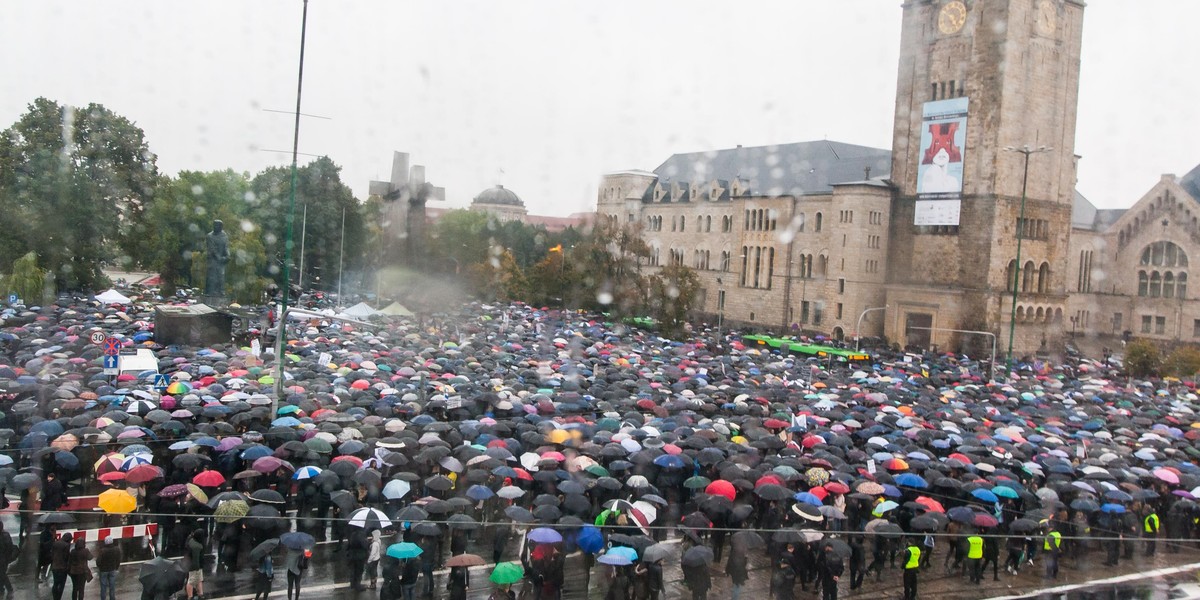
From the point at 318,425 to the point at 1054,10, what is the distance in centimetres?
4484

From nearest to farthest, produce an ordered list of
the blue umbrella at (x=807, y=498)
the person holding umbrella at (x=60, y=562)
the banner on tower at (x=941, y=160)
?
the person holding umbrella at (x=60, y=562), the blue umbrella at (x=807, y=498), the banner on tower at (x=941, y=160)

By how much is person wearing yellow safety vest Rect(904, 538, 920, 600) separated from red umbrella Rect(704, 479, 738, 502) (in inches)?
92.8

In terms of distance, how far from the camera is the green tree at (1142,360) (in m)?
37.8

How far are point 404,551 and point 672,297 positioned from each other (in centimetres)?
3428

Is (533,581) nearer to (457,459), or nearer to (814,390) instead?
(457,459)

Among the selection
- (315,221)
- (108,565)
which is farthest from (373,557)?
(315,221)

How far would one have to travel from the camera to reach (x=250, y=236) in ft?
165

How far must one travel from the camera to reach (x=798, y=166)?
60281 millimetres

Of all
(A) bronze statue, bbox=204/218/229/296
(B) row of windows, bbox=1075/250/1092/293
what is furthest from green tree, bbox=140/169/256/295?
(B) row of windows, bbox=1075/250/1092/293

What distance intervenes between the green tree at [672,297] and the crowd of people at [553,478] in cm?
2016

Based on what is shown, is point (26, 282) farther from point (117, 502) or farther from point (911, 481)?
point (911, 481)

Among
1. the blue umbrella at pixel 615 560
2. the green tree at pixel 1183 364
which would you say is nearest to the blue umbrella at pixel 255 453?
the blue umbrella at pixel 615 560

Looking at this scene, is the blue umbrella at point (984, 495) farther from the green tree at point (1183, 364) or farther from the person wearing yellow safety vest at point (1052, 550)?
the green tree at point (1183, 364)

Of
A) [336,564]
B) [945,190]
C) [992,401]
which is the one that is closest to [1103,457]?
[992,401]
